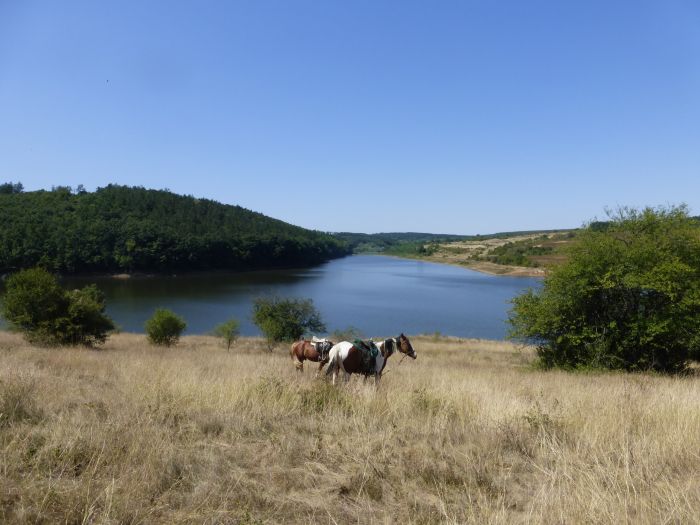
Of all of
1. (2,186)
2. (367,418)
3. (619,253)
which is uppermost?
(2,186)

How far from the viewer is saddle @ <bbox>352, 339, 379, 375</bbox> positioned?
25.2 ft

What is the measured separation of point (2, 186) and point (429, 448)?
19030 cm

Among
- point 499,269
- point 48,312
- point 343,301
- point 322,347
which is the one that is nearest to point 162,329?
point 48,312

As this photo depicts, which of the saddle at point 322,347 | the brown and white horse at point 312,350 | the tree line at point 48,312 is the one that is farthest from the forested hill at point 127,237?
the saddle at point 322,347

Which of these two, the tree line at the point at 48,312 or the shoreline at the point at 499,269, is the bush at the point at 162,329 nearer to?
the tree line at the point at 48,312

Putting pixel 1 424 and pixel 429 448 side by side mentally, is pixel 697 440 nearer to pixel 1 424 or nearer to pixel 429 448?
pixel 429 448

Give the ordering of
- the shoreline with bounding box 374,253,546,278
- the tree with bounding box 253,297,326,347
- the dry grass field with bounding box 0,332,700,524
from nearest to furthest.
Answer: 1. the dry grass field with bounding box 0,332,700,524
2. the tree with bounding box 253,297,326,347
3. the shoreline with bounding box 374,253,546,278

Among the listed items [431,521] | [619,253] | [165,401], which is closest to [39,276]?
[165,401]

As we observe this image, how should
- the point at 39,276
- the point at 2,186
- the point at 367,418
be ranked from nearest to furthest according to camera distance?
1. the point at 367,418
2. the point at 39,276
3. the point at 2,186

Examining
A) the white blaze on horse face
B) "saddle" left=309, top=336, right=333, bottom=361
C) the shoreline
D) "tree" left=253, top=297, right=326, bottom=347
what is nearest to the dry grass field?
the white blaze on horse face

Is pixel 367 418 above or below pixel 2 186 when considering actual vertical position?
below

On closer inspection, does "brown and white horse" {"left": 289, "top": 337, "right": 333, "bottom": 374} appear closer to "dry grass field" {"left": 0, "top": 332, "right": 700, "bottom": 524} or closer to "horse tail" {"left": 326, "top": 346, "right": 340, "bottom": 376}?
"horse tail" {"left": 326, "top": 346, "right": 340, "bottom": 376}

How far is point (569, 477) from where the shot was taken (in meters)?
3.25

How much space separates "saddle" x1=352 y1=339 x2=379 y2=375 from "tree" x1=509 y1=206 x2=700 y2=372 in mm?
11811
